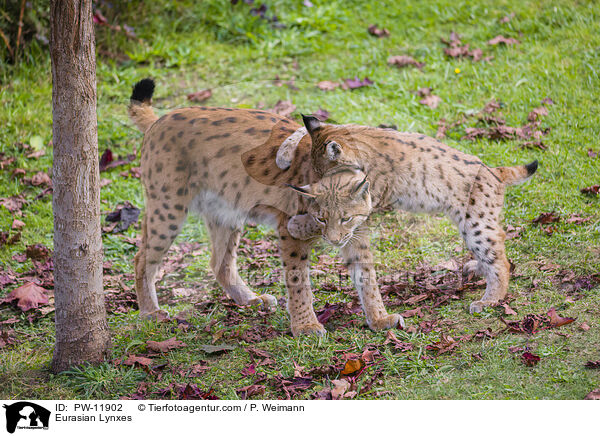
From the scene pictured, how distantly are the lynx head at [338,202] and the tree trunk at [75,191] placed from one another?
1.32 m

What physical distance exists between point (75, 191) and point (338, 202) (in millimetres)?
1635

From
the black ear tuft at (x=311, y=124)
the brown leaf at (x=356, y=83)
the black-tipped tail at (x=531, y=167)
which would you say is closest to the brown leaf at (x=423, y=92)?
the brown leaf at (x=356, y=83)

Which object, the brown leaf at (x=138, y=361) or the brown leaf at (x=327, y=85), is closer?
the brown leaf at (x=138, y=361)

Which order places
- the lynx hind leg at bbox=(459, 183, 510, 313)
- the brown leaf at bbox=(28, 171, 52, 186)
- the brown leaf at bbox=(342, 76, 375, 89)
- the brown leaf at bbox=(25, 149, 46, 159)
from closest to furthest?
the lynx hind leg at bbox=(459, 183, 510, 313) < the brown leaf at bbox=(28, 171, 52, 186) < the brown leaf at bbox=(25, 149, 46, 159) < the brown leaf at bbox=(342, 76, 375, 89)

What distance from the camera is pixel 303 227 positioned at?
4.50 m

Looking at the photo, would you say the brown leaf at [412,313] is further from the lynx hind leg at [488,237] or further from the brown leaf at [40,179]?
the brown leaf at [40,179]

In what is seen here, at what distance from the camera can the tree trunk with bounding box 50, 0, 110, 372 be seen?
369 cm

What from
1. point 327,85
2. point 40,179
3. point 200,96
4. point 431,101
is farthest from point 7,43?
point 431,101

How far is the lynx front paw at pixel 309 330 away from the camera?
14.4 feet

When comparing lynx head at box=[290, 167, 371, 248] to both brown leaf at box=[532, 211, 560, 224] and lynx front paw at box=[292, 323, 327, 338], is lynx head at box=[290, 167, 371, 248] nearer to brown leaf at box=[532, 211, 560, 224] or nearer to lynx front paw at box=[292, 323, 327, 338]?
lynx front paw at box=[292, 323, 327, 338]

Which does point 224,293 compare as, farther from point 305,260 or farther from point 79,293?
point 79,293

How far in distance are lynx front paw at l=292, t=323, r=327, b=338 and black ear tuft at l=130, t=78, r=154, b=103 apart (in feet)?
7.08
